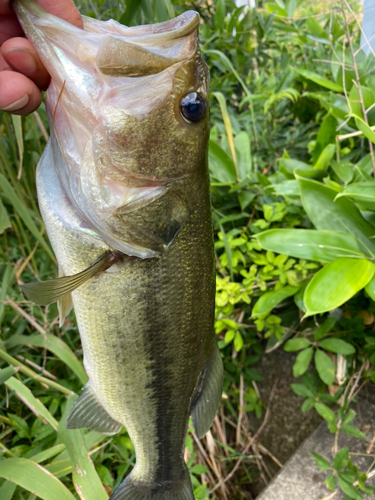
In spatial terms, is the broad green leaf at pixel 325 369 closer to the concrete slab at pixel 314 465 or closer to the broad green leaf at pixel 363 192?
the concrete slab at pixel 314 465

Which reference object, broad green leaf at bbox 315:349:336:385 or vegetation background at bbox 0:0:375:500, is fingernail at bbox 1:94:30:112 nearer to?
vegetation background at bbox 0:0:375:500

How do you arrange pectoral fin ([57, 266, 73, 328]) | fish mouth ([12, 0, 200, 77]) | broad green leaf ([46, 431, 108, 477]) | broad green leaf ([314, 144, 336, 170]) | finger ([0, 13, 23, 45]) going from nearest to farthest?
fish mouth ([12, 0, 200, 77]) → finger ([0, 13, 23, 45]) → pectoral fin ([57, 266, 73, 328]) → broad green leaf ([46, 431, 108, 477]) → broad green leaf ([314, 144, 336, 170])

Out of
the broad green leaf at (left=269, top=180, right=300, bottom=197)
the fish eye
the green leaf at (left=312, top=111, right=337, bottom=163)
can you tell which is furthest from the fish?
the green leaf at (left=312, top=111, right=337, bottom=163)

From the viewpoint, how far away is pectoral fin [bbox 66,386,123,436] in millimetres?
1024

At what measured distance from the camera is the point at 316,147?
1872mm

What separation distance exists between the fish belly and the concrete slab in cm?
88

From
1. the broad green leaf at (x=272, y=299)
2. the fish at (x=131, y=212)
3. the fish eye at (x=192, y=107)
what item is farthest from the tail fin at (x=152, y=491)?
the fish eye at (x=192, y=107)

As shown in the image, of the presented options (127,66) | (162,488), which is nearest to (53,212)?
(127,66)

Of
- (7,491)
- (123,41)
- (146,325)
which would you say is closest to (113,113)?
(123,41)

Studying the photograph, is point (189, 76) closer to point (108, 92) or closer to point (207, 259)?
point (108, 92)

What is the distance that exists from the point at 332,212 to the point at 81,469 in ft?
4.28

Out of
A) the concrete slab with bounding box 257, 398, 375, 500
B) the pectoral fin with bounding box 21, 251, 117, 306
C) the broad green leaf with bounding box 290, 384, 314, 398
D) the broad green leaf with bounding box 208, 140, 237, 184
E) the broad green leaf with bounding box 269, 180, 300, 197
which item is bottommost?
the concrete slab with bounding box 257, 398, 375, 500

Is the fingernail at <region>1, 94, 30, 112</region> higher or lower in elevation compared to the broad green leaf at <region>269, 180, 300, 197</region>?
higher

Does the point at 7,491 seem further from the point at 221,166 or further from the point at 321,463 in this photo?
the point at 221,166
